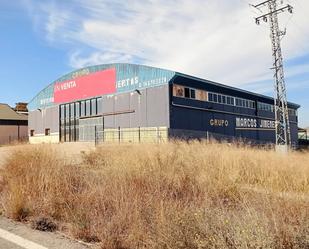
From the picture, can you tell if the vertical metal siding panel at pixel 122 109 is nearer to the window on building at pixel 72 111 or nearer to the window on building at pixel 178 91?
the window on building at pixel 178 91

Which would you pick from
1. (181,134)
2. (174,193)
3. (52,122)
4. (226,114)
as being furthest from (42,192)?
(52,122)

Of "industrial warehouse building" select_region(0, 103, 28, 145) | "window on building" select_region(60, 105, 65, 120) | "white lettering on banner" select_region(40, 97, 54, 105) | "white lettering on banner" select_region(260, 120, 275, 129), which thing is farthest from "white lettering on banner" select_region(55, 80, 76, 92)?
"white lettering on banner" select_region(260, 120, 275, 129)

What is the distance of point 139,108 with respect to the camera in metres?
39.5

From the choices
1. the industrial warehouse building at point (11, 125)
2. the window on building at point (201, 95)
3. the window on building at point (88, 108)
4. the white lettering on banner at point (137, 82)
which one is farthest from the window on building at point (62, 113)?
the window on building at point (201, 95)

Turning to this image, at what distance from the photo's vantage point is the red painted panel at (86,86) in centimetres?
4359

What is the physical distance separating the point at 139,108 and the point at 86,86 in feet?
36.0

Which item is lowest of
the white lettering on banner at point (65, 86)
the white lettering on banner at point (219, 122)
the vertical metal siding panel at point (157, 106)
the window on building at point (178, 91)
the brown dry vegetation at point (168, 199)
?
the brown dry vegetation at point (168, 199)

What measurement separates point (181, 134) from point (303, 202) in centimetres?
3144

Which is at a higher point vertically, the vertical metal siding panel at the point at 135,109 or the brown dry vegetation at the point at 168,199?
the vertical metal siding panel at the point at 135,109

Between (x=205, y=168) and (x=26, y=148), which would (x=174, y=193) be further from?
(x=26, y=148)

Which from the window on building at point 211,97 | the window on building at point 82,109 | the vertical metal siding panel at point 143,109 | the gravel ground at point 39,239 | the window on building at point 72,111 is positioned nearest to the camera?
the gravel ground at point 39,239

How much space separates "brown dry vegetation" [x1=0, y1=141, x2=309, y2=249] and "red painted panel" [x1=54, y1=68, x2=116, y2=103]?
107ft

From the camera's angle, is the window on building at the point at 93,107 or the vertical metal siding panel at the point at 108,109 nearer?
the vertical metal siding panel at the point at 108,109

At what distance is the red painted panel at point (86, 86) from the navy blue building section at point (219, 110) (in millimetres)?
9274
